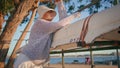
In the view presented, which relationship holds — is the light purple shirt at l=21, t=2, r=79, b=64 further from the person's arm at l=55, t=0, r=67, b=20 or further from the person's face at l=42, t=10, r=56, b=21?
the person's arm at l=55, t=0, r=67, b=20

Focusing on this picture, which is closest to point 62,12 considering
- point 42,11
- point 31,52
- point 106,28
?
point 42,11

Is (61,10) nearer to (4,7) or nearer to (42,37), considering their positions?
(42,37)

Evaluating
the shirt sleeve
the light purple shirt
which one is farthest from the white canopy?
the shirt sleeve

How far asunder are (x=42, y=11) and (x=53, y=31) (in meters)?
0.35

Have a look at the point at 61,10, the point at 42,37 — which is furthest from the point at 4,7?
the point at 42,37

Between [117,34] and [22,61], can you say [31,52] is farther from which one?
[117,34]

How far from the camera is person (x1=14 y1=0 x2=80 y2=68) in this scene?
14.1 ft

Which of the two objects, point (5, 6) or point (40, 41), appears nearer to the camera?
point (40, 41)

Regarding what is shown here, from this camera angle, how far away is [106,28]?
327cm

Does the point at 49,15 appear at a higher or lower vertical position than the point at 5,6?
lower

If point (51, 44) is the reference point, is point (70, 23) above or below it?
above

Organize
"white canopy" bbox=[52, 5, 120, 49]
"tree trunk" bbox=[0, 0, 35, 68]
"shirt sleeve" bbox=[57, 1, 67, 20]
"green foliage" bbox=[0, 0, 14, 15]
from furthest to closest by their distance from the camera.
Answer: "green foliage" bbox=[0, 0, 14, 15] → "tree trunk" bbox=[0, 0, 35, 68] → "shirt sleeve" bbox=[57, 1, 67, 20] → "white canopy" bbox=[52, 5, 120, 49]

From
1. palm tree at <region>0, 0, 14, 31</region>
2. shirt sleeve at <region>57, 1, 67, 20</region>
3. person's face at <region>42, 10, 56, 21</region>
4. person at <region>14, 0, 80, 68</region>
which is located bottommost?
person at <region>14, 0, 80, 68</region>

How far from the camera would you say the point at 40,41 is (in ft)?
14.1
